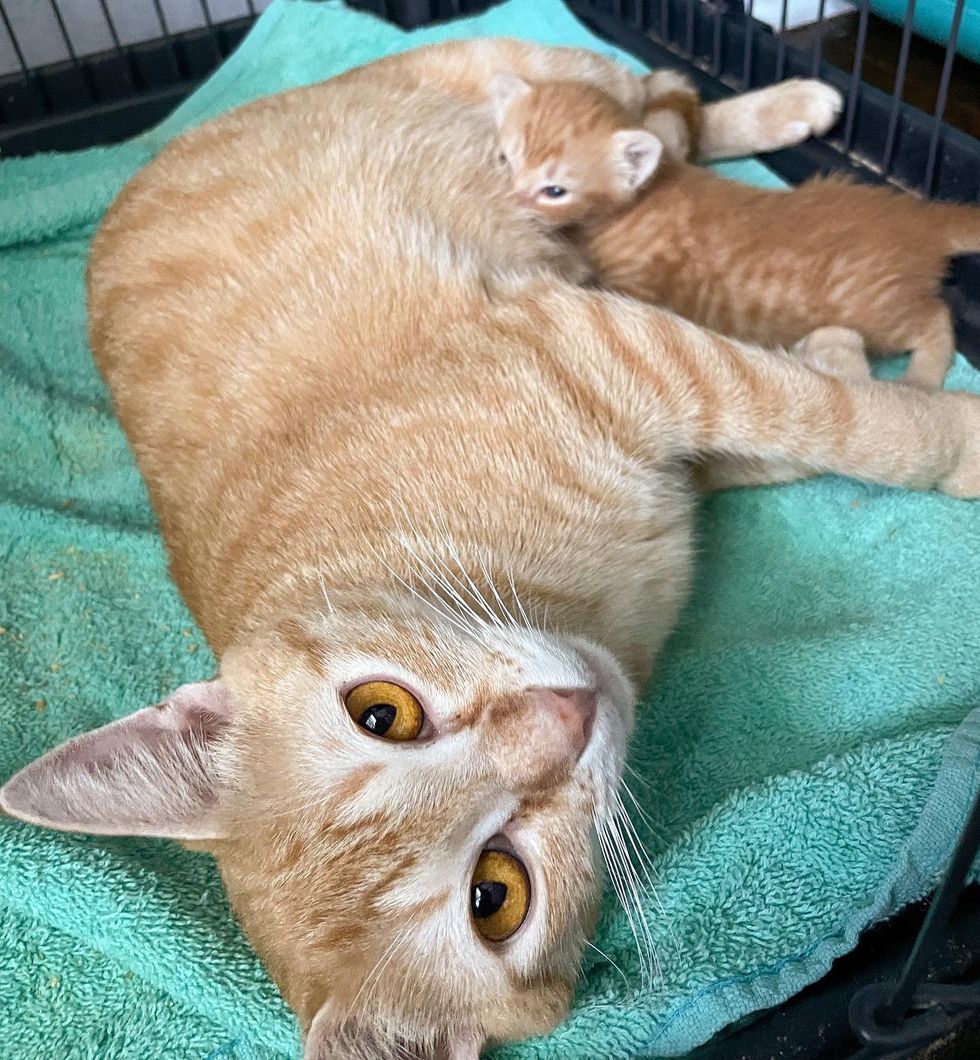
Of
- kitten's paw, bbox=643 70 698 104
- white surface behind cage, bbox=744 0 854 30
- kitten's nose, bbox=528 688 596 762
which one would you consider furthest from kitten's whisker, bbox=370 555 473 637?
white surface behind cage, bbox=744 0 854 30

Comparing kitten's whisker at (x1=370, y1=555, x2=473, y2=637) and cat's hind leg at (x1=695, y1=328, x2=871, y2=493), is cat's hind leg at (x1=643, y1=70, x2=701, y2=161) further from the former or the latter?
kitten's whisker at (x1=370, y1=555, x2=473, y2=637)

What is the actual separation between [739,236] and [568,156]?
18.5 inches

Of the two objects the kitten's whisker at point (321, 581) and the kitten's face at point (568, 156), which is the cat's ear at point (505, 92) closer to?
the kitten's face at point (568, 156)

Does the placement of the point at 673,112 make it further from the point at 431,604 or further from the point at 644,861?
the point at 644,861

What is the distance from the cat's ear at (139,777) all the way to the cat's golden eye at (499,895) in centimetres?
31

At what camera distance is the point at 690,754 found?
142 centimetres

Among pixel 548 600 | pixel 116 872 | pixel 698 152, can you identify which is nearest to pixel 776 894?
pixel 548 600

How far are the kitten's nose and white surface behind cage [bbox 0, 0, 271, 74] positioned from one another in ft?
8.40

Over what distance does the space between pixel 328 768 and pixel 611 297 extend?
2.83ft

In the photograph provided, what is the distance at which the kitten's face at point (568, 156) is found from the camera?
2.02 metres

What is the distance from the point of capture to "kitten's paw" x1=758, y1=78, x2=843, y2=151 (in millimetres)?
2045

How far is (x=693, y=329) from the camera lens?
4.88 ft

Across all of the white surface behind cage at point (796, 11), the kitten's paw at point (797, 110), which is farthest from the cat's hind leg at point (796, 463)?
the white surface behind cage at point (796, 11)

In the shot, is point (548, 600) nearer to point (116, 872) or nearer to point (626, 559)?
point (626, 559)
